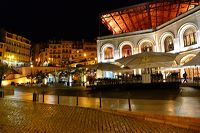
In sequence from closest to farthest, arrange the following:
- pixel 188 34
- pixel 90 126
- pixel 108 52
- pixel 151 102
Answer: pixel 90 126
pixel 151 102
pixel 188 34
pixel 108 52

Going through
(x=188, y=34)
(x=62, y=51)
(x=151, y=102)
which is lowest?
(x=151, y=102)

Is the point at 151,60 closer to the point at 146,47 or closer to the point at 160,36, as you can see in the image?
the point at 160,36

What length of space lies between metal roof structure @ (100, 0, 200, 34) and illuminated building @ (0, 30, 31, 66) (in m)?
47.3

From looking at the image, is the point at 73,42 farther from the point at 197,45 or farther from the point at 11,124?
the point at 11,124

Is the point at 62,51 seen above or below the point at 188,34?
above

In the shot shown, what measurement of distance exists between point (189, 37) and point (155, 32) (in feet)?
20.4

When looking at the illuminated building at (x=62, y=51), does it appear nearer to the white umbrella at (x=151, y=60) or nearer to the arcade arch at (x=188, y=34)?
the arcade arch at (x=188, y=34)

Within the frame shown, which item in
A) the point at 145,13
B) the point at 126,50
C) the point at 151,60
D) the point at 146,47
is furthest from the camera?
the point at 145,13

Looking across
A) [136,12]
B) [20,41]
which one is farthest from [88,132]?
[20,41]

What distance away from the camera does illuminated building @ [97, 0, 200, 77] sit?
2603 centimetres

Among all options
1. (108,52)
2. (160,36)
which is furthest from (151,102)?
(108,52)

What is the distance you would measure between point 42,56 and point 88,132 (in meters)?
97.2

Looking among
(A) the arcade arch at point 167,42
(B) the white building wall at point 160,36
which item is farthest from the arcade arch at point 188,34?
(A) the arcade arch at point 167,42

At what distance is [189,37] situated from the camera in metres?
26.5
